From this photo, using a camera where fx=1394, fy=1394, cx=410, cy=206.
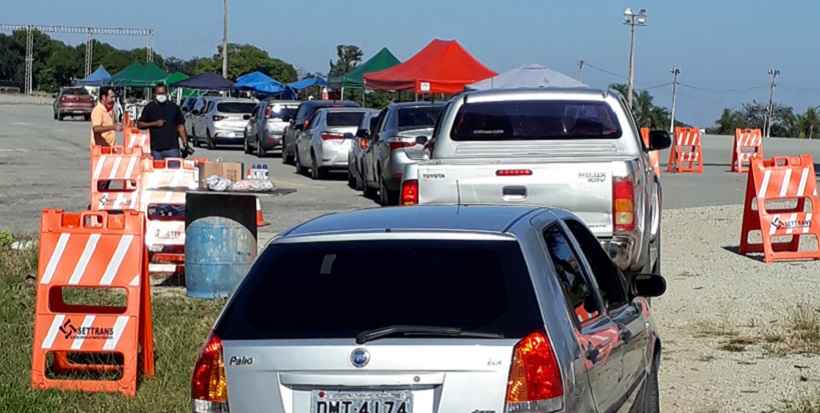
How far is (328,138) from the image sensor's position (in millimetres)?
28266

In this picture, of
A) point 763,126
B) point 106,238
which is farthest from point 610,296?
point 763,126

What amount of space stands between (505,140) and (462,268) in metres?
6.99

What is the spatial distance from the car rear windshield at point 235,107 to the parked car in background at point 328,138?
11915 mm

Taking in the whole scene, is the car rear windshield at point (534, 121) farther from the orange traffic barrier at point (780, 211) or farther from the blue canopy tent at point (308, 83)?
the blue canopy tent at point (308, 83)

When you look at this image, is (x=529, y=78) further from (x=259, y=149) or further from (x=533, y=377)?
(x=533, y=377)

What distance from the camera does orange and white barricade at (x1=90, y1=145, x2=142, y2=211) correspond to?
628 inches

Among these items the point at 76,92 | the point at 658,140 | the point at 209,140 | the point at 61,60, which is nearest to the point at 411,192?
the point at 658,140

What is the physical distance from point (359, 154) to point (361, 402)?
795 inches

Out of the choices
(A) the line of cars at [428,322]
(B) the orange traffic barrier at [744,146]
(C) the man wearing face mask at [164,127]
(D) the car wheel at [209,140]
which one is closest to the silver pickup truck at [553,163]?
(A) the line of cars at [428,322]

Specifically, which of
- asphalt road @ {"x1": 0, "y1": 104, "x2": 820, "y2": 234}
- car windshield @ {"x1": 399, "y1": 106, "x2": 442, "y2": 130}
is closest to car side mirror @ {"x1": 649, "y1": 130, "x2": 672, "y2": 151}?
asphalt road @ {"x1": 0, "y1": 104, "x2": 820, "y2": 234}

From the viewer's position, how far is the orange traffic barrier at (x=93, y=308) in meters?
8.68

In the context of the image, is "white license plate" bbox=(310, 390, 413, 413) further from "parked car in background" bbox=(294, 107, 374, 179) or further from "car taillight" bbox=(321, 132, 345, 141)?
"car taillight" bbox=(321, 132, 345, 141)

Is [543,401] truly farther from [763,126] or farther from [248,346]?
[763,126]

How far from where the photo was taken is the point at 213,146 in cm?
4209
